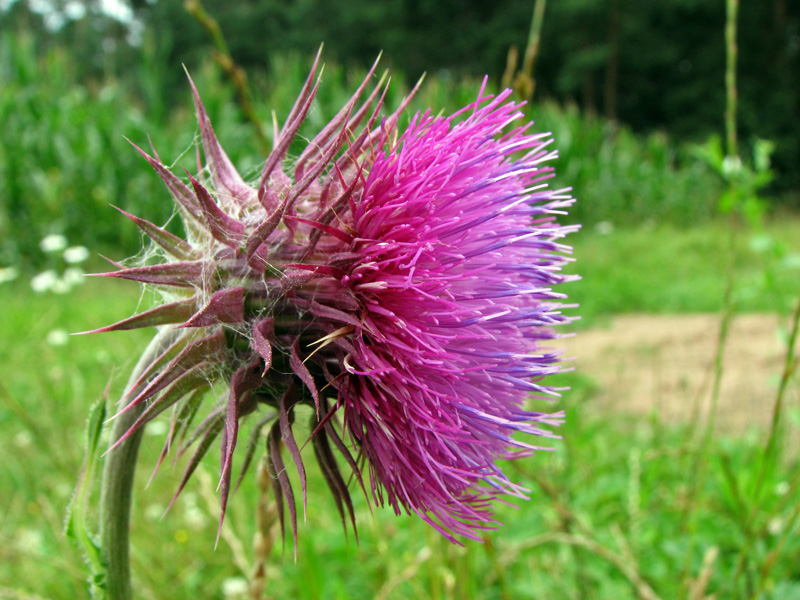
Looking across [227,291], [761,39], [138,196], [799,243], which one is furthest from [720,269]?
[761,39]

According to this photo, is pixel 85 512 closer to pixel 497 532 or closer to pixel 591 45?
pixel 497 532

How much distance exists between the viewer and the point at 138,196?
10.0 m

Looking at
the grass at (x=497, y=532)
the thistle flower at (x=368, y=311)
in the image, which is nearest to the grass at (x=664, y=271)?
the grass at (x=497, y=532)

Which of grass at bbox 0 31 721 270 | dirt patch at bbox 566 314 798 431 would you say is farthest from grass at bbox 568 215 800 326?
grass at bbox 0 31 721 270

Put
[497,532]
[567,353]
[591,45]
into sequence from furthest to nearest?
1. [591,45]
2. [567,353]
3. [497,532]

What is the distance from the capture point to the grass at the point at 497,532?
6.29 feet

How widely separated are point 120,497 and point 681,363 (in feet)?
19.7

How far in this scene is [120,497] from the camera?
1216 millimetres

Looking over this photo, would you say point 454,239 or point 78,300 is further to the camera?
point 78,300

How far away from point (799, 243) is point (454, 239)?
40.5 feet

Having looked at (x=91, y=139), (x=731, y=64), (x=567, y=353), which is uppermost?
(x=91, y=139)

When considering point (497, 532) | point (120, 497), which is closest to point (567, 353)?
point (497, 532)

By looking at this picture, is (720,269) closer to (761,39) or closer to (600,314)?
(600,314)

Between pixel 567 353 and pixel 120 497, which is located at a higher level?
pixel 567 353
